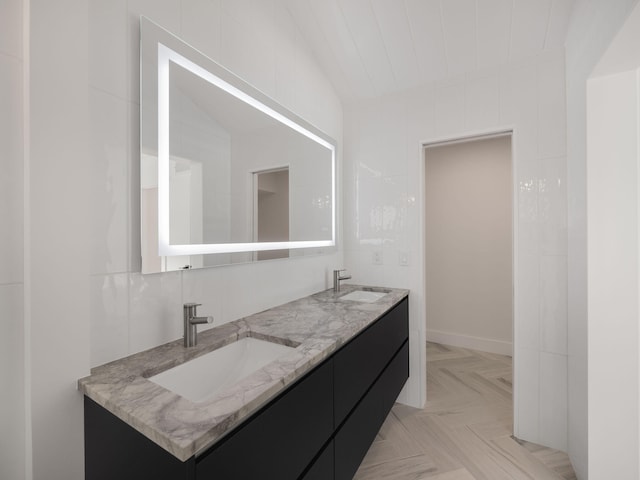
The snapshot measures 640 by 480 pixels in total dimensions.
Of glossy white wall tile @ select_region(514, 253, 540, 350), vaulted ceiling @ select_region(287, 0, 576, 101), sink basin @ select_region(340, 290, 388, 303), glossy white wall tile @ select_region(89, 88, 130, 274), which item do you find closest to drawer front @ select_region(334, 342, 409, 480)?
sink basin @ select_region(340, 290, 388, 303)

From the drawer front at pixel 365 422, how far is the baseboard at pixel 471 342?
5.67 ft

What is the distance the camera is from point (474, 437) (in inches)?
75.2

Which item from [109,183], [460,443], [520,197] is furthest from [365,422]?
[520,197]

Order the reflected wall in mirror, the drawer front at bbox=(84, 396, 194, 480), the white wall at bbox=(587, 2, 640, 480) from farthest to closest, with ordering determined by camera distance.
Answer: the white wall at bbox=(587, 2, 640, 480), the reflected wall in mirror, the drawer front at bbox=(84, 396, 194, 480)

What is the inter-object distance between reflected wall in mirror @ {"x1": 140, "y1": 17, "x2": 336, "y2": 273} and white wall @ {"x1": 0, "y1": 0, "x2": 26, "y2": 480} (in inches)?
12.1

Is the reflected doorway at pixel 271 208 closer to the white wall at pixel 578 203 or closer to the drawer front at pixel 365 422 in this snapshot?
the drawer front at pixel 365 422

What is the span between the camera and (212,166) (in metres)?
1.34

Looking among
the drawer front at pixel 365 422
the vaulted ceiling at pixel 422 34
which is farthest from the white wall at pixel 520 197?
the drawer front at pixel 365 422

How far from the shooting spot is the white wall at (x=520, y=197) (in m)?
1.81

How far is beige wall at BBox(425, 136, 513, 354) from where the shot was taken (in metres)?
3.21

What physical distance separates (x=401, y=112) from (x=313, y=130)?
739 mm

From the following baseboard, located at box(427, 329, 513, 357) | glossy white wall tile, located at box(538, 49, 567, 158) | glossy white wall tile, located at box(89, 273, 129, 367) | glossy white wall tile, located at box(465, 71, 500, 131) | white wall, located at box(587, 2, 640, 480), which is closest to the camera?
glossy white wall tile, located at box(89, 273, 129, 367)

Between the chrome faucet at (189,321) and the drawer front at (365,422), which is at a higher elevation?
the chrome faucet at (189,321)

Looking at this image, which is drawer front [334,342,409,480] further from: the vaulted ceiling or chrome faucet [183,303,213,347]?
the vaulted ceiling
